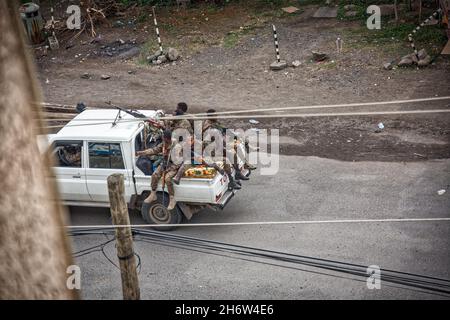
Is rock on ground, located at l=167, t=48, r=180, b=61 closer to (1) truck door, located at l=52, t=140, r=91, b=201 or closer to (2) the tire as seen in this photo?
(1) truck door, located at l=52, t=140, r=91, b=201

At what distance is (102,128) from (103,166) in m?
0.70

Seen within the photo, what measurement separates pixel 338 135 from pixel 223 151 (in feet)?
13.4

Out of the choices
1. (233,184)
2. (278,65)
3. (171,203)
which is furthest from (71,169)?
(278,65)

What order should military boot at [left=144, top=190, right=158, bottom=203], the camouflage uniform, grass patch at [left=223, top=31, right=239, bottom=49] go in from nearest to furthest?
the camouflage uniform, military boot at [left=144, top=190, right=158, bottom=203], grass patch at [left=223, top=31, right=239, bottom=49]

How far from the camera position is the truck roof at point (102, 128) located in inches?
395

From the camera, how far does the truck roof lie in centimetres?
1002

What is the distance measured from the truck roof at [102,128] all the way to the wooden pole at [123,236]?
3743mm

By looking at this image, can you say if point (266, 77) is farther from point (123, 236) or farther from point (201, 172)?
point (123, 236)

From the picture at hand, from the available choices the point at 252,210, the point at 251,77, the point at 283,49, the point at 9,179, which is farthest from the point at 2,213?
the point at 283,49

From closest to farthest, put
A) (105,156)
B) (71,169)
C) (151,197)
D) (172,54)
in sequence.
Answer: (151,197)
(105,156)
(71,169)
(172,54)

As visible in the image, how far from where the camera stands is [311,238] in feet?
31.6

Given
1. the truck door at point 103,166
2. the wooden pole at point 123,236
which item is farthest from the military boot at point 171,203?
the wooden pole at point 123,236

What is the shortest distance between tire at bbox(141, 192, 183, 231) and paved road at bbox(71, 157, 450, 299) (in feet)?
0.84

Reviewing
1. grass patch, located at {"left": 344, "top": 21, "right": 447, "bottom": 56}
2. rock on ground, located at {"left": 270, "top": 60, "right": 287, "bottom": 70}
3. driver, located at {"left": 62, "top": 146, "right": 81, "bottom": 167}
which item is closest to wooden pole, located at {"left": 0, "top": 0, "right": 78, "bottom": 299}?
driver, located at {"left": 62, "top": 146, "right": 81, "bottom": 167}
